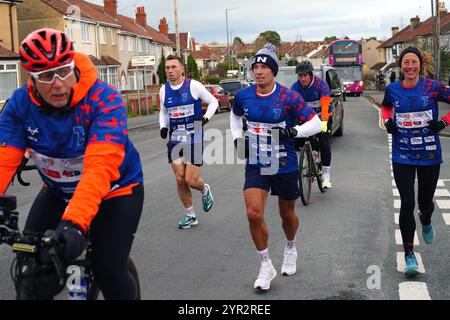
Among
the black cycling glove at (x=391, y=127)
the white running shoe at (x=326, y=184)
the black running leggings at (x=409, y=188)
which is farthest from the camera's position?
the white running shoe at (x=326, y=184)

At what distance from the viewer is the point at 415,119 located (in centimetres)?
578

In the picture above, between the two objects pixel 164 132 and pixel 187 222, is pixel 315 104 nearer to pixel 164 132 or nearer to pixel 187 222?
pixel 164 132

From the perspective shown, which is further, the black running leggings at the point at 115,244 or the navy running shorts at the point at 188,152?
the navy running shorts at the point at 188,152

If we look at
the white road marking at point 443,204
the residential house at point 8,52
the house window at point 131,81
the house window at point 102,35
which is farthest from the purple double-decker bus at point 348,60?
the white road marking at point 443,204

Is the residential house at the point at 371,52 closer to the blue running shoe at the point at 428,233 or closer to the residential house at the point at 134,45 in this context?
the residential house at the point at 134,45

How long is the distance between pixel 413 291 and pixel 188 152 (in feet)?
11.3

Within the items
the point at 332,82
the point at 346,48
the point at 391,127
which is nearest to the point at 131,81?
the point at 346,48

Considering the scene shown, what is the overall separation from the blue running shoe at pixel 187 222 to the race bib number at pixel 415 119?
3.05m

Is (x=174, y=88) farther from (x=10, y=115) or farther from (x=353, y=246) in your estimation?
(x=10, y=115)

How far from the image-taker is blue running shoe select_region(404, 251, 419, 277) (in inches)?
217

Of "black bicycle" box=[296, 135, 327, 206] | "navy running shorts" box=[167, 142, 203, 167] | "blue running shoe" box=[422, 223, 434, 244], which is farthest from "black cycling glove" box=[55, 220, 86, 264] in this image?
"black bicycle" box=[296, 135, 327, 206]

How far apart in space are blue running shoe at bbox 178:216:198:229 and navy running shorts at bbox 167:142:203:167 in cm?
68

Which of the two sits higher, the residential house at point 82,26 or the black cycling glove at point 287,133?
the residential house at point 82,26

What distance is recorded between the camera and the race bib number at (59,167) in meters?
3.35
